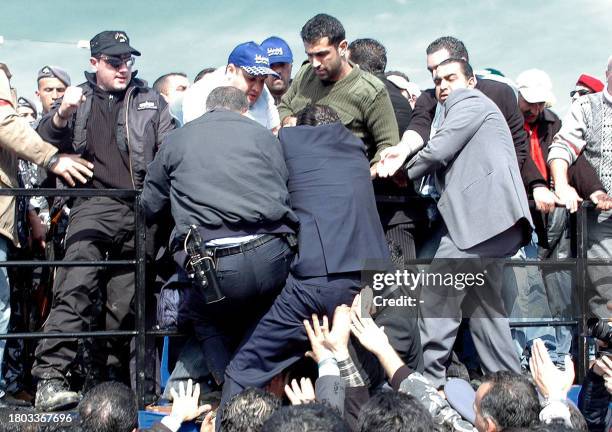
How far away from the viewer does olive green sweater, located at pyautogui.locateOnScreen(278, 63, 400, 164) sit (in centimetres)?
570

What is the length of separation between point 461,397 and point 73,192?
2417 mm

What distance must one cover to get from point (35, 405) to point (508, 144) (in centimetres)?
314

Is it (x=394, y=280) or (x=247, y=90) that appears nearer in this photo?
(x=394, y=280)

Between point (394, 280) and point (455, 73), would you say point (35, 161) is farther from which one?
point (455, 73)

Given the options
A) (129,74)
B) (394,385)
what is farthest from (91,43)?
(394,385)

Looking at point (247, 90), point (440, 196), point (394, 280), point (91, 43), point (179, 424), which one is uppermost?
point (91, 43)

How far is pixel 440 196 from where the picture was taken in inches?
212

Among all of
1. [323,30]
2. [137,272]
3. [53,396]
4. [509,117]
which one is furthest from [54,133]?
[509,117]

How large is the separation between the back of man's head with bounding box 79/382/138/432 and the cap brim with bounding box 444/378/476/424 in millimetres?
1690

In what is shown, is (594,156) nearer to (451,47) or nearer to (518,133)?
(518,133)

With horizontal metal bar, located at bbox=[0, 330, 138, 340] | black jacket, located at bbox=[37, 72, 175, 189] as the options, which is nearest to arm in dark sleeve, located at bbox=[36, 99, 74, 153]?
black jacket, located at bbox=[37, 72, 175, 189]

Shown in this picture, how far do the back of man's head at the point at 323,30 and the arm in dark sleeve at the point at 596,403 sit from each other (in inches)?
104

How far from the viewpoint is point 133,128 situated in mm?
5605

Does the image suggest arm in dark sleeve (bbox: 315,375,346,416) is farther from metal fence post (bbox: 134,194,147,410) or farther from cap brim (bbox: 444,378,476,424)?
metal fence post (bbox: 134,194,147,410)
